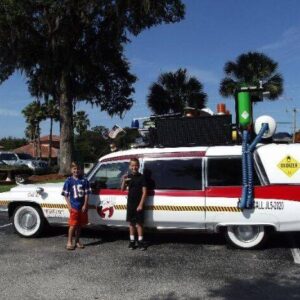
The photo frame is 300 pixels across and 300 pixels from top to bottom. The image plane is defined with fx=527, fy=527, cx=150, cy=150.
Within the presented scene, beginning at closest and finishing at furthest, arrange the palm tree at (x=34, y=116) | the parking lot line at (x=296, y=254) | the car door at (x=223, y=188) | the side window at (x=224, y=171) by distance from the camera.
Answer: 1. the parking lot line at (x=296, y=254)
2. the car door at (x=223, y=188)
3. the side window at (x=224, y=171)
4. the palm tree at (x=34, y=116)

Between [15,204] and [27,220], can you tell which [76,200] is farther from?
[15,204]

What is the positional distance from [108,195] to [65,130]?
18.4 m

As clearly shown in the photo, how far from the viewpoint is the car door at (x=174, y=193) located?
8.13 meters

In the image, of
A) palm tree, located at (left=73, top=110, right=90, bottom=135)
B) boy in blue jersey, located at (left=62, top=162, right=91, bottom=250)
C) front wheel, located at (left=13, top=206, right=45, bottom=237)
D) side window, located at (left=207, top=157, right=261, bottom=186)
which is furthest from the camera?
palm tree, located at (left=73, top=110, right=90, bottom=135)

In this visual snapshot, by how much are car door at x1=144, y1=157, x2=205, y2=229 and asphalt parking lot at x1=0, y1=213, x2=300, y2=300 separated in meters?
0.46

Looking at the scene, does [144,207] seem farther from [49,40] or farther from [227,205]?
[49,40]

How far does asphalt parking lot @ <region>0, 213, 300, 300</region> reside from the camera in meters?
5.86

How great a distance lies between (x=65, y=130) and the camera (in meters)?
26.6

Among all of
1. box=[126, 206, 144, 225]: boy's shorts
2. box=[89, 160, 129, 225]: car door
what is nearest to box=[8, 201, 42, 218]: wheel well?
box=[89, 160, 129, 225]: car door

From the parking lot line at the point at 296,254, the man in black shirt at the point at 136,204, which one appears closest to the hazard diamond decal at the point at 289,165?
the parking lot line at the point at 296,254

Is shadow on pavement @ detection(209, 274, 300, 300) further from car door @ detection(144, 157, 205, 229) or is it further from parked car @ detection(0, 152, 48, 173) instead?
parked car @ detection(0, 152, 48, 173)

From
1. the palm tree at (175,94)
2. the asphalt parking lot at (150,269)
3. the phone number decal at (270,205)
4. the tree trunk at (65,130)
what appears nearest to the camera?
the asphalt parking lot at (150,269)

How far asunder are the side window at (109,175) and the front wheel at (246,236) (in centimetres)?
195

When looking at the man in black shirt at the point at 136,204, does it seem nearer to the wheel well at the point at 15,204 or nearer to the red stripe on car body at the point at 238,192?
the red stripe on car body at the point at 238,192
